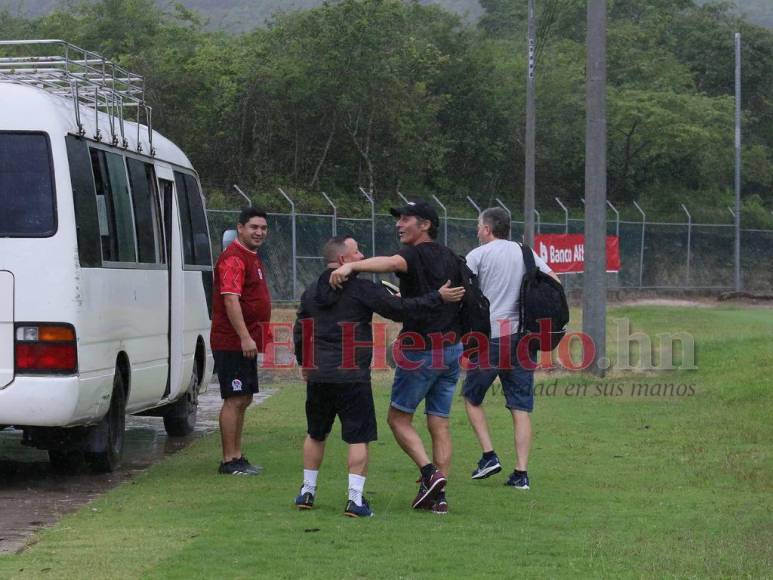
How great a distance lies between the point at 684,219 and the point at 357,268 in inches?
1691

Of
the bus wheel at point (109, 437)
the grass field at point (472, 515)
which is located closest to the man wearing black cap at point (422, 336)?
the grass field at point (472, 515)

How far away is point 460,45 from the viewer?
58031 millimetres

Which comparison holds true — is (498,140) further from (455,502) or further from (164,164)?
(455,502)

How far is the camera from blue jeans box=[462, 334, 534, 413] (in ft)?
33.9

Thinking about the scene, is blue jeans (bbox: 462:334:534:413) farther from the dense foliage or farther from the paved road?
the dense foliage

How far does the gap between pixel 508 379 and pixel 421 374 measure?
1281 mm

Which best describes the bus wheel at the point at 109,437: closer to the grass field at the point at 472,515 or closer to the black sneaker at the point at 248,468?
the grass field at the point at 472,515

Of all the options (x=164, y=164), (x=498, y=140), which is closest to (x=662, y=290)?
(x=498, y=140)

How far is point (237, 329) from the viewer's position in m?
10.6

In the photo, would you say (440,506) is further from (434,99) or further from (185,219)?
(434,99)

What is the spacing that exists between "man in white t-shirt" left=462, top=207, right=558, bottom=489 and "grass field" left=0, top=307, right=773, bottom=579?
0.32 meters

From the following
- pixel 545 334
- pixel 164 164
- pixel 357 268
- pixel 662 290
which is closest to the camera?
pixel 357 268

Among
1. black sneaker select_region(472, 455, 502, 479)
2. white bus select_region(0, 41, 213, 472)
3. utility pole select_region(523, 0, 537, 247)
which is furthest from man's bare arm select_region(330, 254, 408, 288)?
utility pole select_region(523, 0, 537, 247)

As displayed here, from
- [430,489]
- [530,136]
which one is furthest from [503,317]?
[530,136]
